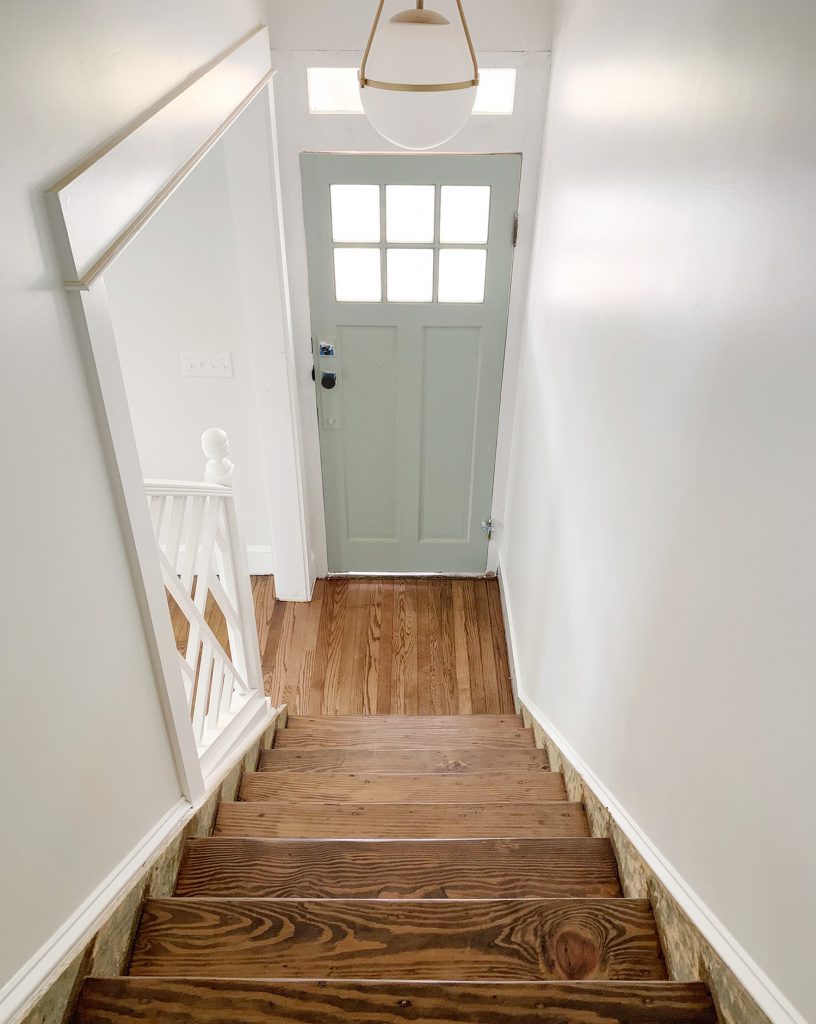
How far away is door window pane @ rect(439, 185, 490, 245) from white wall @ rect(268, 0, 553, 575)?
14cm

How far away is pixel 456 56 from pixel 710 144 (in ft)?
2.18

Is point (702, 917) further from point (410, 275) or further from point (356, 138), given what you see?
point (356, 138)

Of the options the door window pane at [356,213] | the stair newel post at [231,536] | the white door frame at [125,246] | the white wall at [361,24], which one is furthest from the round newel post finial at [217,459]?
the white wall at [361,24]

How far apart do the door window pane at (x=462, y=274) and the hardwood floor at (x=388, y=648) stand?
4.88ft

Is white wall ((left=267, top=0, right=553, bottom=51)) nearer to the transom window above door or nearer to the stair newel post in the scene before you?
the transom window above door

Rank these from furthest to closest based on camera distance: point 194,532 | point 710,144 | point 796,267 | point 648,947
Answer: point 194,532
point 648,947
point 710,144
point 796,267

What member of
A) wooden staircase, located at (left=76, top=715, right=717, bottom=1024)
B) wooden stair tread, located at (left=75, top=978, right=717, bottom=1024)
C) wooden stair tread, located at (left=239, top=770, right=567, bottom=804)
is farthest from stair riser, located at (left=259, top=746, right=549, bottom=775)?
wooden stair tread, located at (left=75, top=978, right=717, bottom=1024)

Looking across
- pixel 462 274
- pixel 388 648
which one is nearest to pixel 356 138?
pixel 462 274

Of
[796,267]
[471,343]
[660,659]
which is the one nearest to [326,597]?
[471,343]

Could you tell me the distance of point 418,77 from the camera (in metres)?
1.44

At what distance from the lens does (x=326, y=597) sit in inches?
138

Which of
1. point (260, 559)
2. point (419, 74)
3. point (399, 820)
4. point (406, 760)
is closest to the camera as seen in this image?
point (419, 74)

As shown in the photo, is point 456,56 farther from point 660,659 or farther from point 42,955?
point 42,955

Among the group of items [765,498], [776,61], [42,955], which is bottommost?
[42,955]
